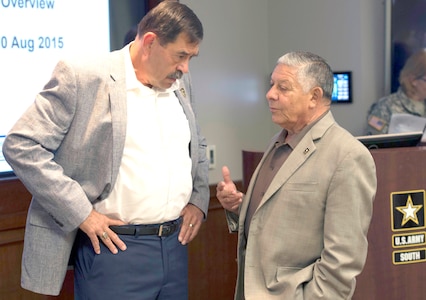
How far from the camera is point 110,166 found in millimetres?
1928

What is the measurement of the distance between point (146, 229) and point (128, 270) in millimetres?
138

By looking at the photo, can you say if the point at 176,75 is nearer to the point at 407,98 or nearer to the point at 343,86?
the point at 343,86

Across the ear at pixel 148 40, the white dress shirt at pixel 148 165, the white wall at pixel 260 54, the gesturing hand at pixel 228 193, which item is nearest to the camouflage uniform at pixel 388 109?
the white wall at pixel 260 54

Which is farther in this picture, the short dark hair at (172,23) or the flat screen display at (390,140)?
the flat screen display at (390,140)

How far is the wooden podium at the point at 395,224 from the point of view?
2301 mm

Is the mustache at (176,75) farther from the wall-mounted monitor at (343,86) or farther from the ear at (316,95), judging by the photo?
the wall-mounted monitor at (343,86)

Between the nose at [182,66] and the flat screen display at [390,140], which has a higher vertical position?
the nose at [182,66]

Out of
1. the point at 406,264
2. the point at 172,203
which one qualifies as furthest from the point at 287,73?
the point at 406,264

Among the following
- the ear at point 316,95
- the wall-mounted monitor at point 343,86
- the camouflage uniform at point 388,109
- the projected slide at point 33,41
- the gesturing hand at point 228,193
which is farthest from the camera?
the wall-mounted monitor at point 343,86

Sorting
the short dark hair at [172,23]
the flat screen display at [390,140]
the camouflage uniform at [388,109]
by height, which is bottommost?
the flat screen display at [390,140]

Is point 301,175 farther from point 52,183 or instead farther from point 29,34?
point 29,34

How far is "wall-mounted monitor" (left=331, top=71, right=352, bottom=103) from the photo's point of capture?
3.57 metres

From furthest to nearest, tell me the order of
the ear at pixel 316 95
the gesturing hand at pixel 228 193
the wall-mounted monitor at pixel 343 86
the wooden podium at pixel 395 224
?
the wall-mounted monitor at pixel 343 86 < the wooden podium at pixel 395 224 < the gesturing hand at pixel 228 193 < the ear at pixel 316 95

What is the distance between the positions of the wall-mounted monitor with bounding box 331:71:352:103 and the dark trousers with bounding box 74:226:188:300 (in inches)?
72.7
